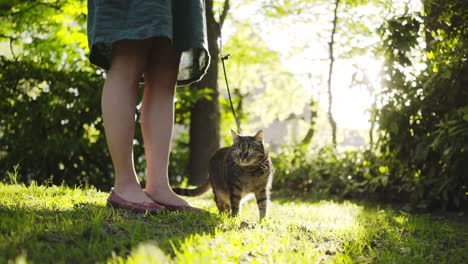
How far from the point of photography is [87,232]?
2113 mm

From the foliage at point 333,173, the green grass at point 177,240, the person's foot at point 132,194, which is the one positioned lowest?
the foliage at point 333,173

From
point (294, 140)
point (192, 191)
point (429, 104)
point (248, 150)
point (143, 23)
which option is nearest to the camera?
point (143, 23)

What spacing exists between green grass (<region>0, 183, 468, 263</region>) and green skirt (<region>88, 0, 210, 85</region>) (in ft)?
2.95

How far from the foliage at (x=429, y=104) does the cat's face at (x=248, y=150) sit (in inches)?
61.8

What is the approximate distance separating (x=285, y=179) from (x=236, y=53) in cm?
540

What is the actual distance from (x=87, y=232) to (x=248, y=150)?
80.9 inches

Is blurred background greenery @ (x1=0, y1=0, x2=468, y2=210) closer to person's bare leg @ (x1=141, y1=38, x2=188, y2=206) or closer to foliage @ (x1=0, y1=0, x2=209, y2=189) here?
foliage @ (x1=0, y1=0, x2=209, y2=189)

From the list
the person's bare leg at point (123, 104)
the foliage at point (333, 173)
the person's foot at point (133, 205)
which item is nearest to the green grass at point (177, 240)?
the person's foot at point (133, 205)

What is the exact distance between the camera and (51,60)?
699 cm

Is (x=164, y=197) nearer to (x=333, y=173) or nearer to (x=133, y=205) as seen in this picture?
(x=133, y=205)

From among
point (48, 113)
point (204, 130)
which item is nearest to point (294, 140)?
point (204, 130)

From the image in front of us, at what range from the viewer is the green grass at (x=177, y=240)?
6.16 feet

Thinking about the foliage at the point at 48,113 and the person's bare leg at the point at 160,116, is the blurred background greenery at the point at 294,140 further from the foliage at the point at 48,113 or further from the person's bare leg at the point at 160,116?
the person's bare leg at the point at 160,116

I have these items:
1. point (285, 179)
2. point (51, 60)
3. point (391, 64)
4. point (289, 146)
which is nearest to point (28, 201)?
point (391, 64)
